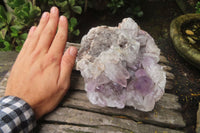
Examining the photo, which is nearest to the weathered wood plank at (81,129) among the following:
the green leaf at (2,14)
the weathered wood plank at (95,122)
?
the weathered wood plank at (95,122)

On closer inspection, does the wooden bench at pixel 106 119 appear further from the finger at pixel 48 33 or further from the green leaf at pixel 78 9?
the green leaf at pixel 78 9

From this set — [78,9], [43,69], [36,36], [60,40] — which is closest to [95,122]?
[43,69]

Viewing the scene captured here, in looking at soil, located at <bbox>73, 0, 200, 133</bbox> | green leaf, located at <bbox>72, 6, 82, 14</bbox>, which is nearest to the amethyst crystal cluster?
soil, located at <bbox>73, 0, 200, 133</bbox>

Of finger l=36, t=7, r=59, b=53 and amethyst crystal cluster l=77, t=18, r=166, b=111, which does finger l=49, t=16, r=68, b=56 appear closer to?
finger l=36, t=7, r=59, b=53

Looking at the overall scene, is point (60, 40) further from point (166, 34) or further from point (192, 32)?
point (166, 34)

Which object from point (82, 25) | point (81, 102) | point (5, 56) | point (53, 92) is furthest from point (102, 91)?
point (82, 25)

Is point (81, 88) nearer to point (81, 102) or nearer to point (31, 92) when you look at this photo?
point (81, 102)
